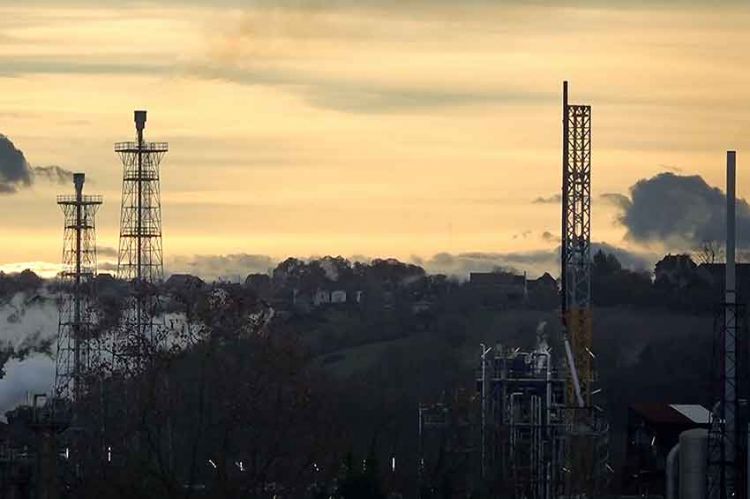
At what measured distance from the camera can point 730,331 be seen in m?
74.6

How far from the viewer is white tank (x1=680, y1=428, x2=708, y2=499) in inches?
2928

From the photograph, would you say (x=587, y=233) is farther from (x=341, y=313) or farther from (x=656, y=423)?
(x=341, y=313)

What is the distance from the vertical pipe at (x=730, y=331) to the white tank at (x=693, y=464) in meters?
1.88

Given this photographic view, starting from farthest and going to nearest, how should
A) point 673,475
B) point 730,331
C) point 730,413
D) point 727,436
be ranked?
point 673,475 < point 730,331 < point 727,436 < point 730,413

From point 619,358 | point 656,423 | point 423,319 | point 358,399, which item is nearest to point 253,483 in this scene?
point 656,423

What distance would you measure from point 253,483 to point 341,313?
100092mm

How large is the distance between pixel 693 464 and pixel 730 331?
4359mm

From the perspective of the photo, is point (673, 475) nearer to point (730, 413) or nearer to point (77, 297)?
point (730, 413)

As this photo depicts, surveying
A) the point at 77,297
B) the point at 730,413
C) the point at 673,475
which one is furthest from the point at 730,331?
the point at 77,297

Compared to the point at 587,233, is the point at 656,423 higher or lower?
lower

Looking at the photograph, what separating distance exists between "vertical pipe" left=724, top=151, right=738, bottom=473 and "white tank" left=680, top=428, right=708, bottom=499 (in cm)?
188

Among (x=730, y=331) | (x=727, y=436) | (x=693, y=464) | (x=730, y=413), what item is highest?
(x=730, y=331)

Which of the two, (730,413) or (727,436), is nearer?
(730,413)

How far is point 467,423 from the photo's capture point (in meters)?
94.4
